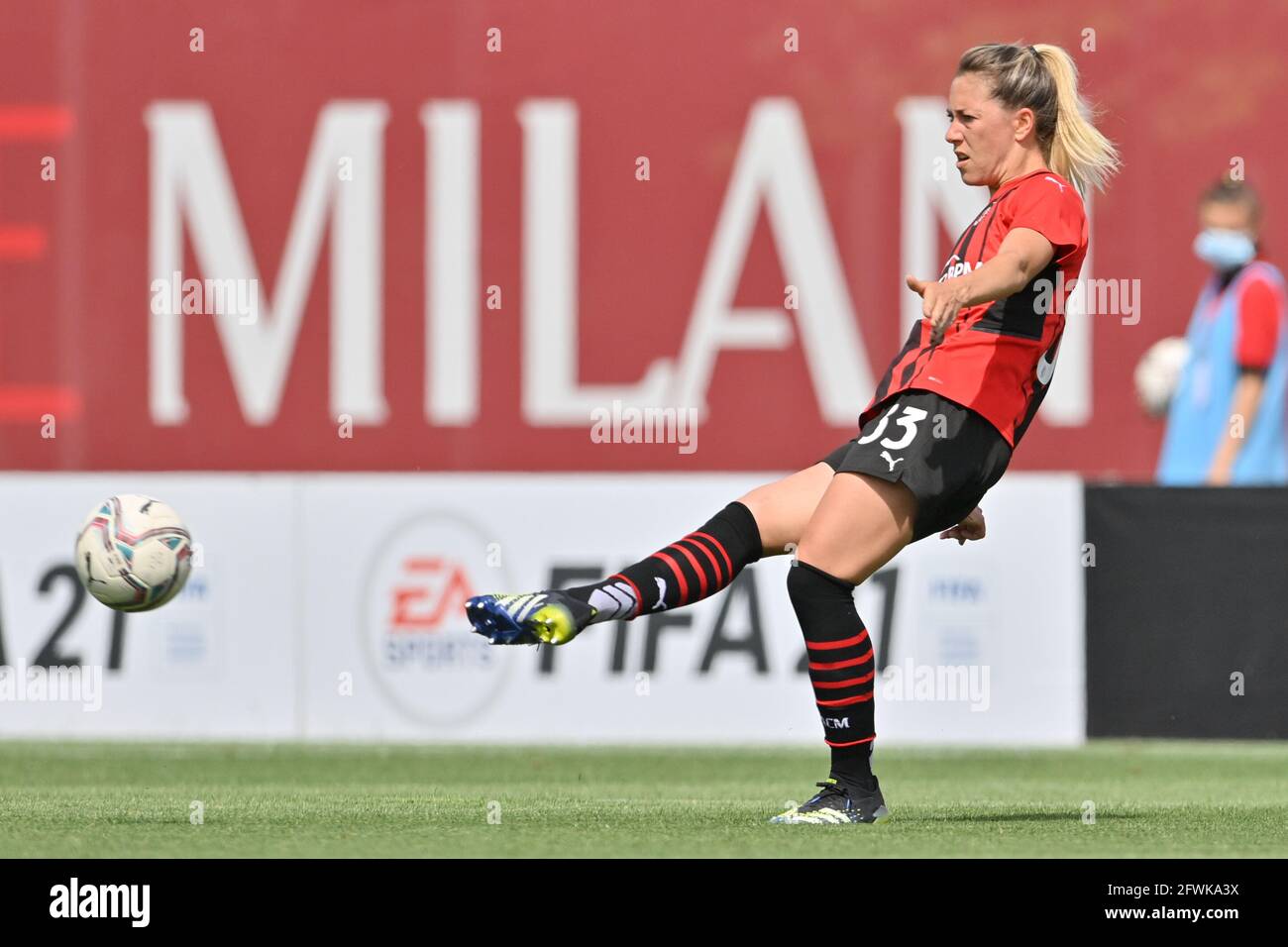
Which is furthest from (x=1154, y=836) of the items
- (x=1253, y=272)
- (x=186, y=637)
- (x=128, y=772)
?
(x=1253, y=272)

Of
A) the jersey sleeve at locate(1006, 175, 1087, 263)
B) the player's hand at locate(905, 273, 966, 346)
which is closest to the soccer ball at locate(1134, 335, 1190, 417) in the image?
the jersey sleeve at locate(1006, 175, 1087, 263)

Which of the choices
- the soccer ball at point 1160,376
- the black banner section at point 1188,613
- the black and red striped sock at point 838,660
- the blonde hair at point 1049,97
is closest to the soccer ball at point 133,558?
the black and red striped sock at point 838,660

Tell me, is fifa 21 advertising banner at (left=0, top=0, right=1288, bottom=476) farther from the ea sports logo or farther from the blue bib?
the ea sports logo

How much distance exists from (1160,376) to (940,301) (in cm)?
880

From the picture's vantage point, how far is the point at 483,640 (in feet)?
35.1

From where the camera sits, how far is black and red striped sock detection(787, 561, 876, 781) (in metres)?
5.98

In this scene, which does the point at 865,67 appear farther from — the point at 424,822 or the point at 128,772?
the point at 424,822

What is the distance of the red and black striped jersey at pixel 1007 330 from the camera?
5930 mm

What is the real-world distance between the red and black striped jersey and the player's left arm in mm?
99

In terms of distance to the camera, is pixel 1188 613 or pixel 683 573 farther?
pixel 1188 613

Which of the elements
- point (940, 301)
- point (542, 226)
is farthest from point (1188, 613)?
point (542, 226)

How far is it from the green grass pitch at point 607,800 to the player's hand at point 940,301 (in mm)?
1172

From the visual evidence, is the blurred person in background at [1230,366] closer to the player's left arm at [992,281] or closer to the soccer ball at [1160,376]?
the soccer ball at [1160,376]

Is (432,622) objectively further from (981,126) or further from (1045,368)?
(981,126)
